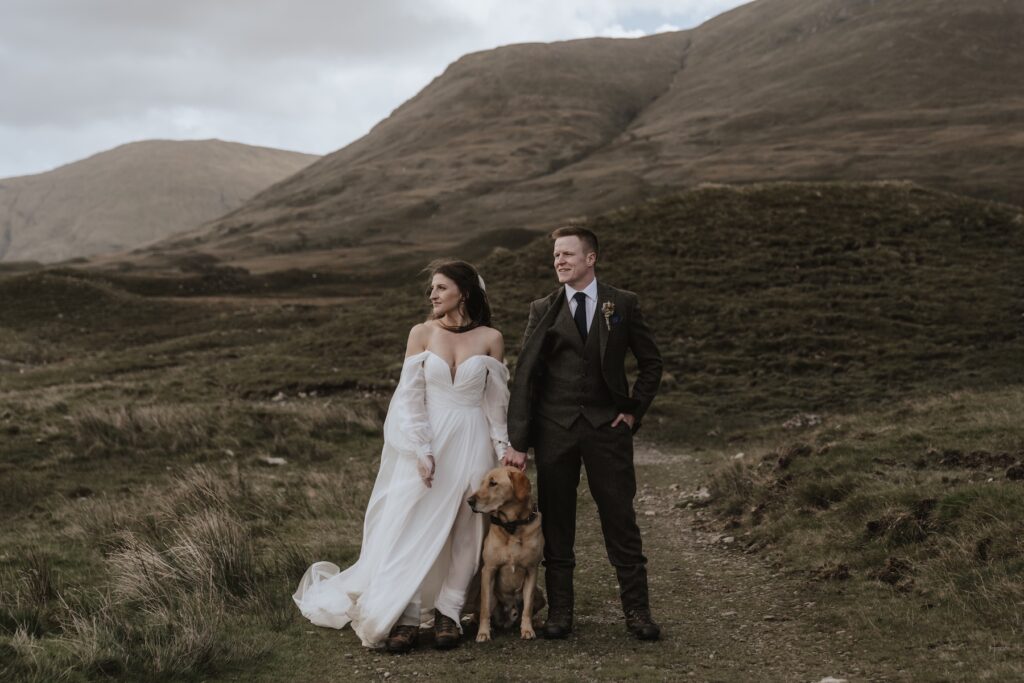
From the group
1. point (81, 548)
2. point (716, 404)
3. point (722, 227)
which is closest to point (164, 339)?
point (722, 227)

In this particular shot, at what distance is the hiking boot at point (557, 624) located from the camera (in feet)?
21.3

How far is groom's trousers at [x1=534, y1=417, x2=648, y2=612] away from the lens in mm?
6418

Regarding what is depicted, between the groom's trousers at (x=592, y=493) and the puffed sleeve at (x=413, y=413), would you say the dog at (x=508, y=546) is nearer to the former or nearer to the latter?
the groom's trousers at (x=592, y=493)

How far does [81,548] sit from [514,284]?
71.3 feet

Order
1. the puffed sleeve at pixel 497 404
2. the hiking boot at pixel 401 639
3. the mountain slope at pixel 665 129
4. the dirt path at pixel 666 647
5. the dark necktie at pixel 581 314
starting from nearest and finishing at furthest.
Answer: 1. the dirt path at pixel 666 647
2. the hiking boot at pixel 401 639
3. the dark necktie at pixel 581 314
4. the puffed sleeve at pixel 497 404
5. the mountain slope at pixel 665 129

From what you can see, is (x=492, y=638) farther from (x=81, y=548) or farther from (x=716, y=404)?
(x=716, y=404)

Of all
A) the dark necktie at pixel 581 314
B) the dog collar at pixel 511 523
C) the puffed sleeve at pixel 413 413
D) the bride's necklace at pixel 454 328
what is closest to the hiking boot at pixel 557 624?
the dog collar at pixel 511 523

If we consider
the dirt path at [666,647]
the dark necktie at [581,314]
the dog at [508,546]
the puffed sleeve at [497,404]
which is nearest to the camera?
the dirt path at [666,647]

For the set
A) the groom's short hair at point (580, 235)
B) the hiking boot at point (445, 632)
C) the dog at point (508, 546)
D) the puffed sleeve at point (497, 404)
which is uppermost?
the groom's short hair at point (580, 235)

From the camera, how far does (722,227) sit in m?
32.1

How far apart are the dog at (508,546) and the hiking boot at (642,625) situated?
73 cm

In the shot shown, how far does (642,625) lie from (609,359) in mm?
1978

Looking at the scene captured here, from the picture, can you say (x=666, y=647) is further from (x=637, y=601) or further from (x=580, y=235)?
(x=580, y=235)

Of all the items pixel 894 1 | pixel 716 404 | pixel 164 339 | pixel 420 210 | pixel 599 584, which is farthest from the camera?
pixel 894 1
